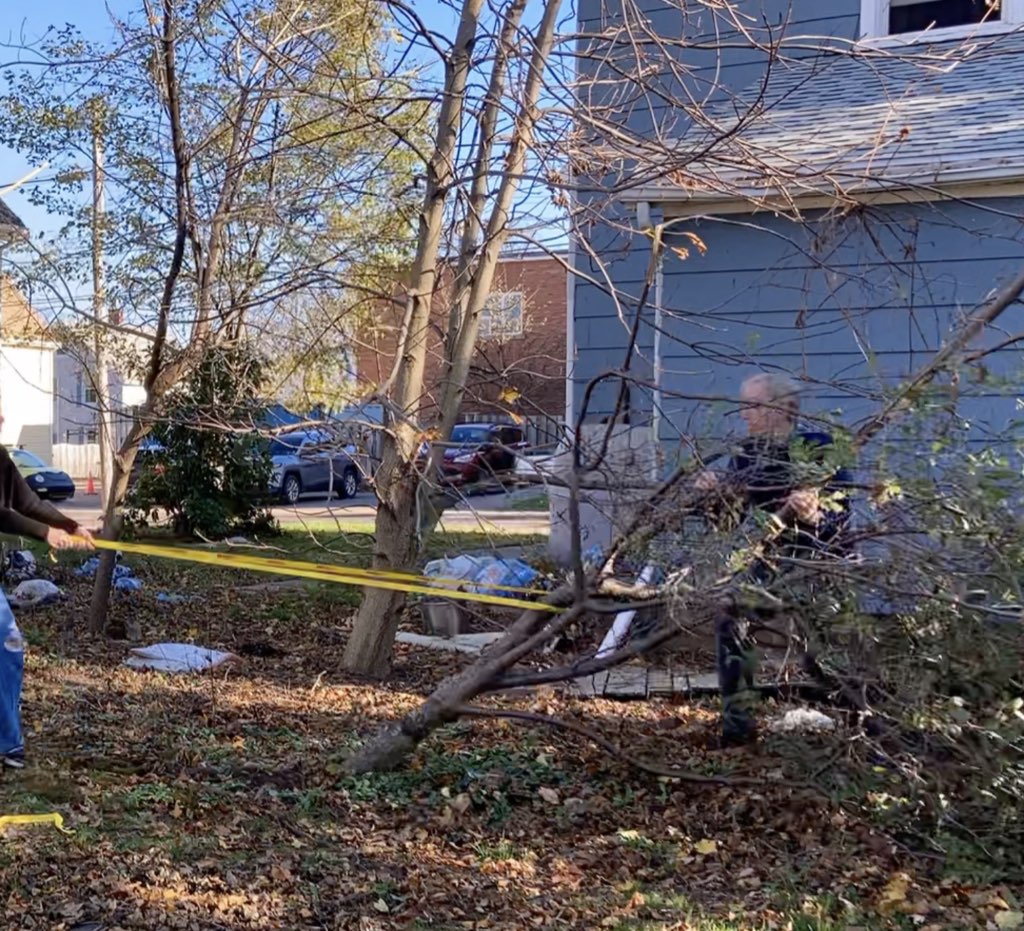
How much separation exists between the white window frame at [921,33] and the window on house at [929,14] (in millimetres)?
126

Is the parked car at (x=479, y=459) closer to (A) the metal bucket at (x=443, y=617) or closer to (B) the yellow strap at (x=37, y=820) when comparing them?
(A) the metal bucket at (x=443, y=617)

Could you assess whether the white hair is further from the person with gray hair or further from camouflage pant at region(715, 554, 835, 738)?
camouflage pant at region(715, 554, 835, 738)

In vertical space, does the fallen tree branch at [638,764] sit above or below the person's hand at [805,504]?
below

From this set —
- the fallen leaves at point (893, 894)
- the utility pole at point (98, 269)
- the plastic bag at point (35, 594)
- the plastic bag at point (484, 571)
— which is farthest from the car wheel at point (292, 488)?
the fallen leaves at point (893, 894)

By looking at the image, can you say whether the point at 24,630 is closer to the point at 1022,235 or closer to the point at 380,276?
the point at 380,276

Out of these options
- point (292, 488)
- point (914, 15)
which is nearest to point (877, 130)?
point (914, 15)

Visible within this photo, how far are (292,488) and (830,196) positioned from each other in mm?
16155

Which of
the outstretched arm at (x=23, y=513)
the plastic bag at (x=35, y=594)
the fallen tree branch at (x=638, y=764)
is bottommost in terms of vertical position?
the plastic bag at (x=35, y=594)

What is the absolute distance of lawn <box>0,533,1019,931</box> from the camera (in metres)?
3.62

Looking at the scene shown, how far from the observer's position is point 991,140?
755 cm

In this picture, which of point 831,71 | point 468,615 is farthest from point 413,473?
point 831,71

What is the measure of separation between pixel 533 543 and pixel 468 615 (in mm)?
1731

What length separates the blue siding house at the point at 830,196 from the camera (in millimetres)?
6680

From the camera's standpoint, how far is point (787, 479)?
401cm
